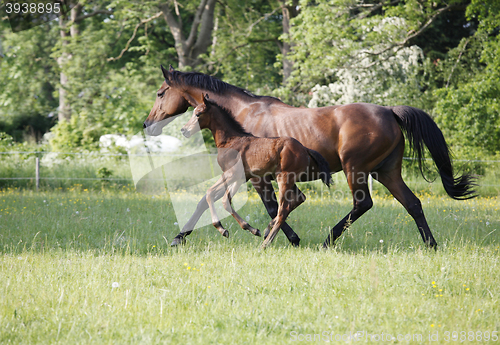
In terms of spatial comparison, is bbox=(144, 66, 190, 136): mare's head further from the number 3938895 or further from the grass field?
the number 3938895

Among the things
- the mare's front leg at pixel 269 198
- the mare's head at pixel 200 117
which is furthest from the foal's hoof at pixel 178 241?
the mare's head at pixel 200 117

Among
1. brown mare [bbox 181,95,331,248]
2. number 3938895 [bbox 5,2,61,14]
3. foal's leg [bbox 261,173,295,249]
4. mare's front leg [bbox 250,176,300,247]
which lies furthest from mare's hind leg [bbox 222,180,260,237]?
number 3938895 [bbox 5,2,61,14]

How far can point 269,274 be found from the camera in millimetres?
4145

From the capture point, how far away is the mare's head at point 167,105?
20.3 feet

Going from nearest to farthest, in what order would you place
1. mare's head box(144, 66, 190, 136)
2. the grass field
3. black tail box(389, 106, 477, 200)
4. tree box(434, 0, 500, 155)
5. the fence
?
the grass field
black tail box(389, 106, 477, 200)
mare's head box(144, 66, 190, 136)
the fence
tree box(434, 0, 500, 155)

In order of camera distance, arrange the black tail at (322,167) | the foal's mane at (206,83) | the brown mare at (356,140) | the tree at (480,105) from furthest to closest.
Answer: the tree at (480,105) → the foal's mane at (206,83) → the brown mare at (356,140) → the black tail at (322,167)

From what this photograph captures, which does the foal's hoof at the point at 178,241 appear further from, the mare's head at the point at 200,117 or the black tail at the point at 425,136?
the black tail at the point at 425,136

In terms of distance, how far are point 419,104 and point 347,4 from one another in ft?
13.6

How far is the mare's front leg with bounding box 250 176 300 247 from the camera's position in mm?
5375

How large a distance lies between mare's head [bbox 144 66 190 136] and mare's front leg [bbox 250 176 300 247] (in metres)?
1.67

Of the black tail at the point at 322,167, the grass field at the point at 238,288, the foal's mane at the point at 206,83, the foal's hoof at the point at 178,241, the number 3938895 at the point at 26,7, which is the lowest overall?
the grass field at the point at 238,288

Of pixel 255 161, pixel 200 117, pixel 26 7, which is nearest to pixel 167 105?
pixel 200 117

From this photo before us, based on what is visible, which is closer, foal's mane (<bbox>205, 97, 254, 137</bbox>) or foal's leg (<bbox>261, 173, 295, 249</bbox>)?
foal's leg (<bbox>261, 173, 295, 249</bbox>)

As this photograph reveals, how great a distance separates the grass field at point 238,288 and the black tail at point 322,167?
801 mm
